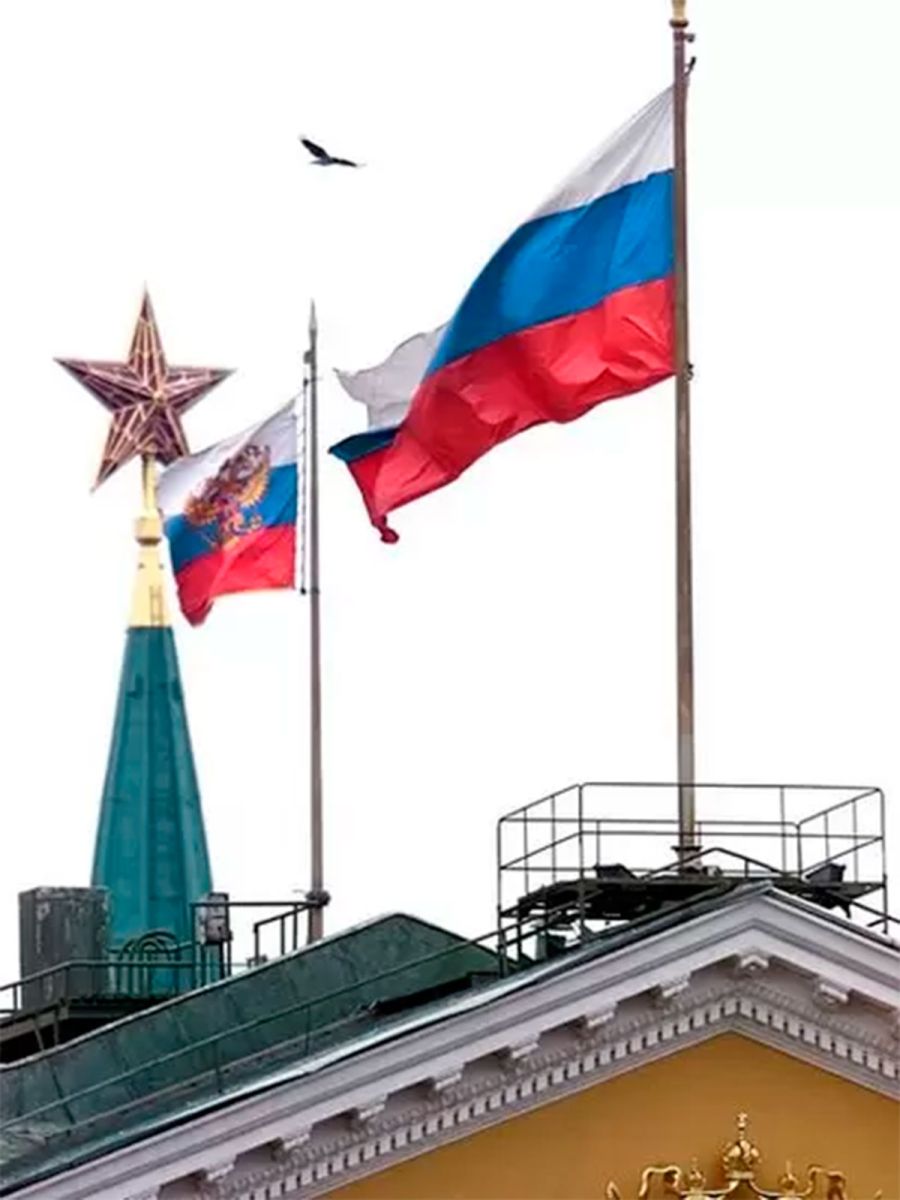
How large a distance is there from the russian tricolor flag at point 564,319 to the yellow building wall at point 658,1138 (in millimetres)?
6815

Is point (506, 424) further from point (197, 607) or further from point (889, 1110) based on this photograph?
point (197, 607)

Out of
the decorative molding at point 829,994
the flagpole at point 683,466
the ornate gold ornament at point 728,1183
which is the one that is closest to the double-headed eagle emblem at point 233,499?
the flagpole at point 683,466

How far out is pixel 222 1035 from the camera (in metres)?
41.2

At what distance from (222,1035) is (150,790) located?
29.7m

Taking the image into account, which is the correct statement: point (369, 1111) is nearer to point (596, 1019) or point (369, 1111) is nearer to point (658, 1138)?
point (596, 1019)

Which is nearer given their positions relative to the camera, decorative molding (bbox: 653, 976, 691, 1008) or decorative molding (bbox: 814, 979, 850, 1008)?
decorative molding (bbox: 653, 976, 691, 1008)

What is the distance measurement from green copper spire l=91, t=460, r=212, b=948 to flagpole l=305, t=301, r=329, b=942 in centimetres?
1357

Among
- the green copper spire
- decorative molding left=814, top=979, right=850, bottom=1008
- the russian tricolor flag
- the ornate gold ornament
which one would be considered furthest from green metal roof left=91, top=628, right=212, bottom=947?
decorative molding left=814, top=979, right=850, bottom=1008

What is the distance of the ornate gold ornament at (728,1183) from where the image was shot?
36500mm

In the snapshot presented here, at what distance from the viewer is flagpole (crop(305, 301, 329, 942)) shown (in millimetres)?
52344

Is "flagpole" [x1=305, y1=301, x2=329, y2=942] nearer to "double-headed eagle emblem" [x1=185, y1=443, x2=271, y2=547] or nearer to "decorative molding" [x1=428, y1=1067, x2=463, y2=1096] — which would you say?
"double-headed eagle emblem" [x1=185, y1=443, x2=271, y2=547]

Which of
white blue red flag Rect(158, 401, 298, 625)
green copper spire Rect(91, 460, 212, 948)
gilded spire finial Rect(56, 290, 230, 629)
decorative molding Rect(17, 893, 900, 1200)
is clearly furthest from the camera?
green copper spire Rect(91, 460, 212, 948)

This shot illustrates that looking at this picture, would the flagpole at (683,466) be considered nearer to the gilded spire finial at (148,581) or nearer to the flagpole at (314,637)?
the flagpole at (314,637)

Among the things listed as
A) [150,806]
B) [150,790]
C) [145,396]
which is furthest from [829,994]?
[150,790]
